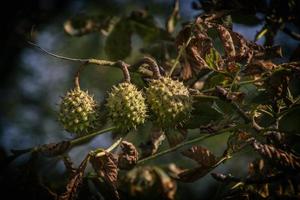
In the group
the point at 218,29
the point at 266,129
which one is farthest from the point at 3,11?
the point at 266,129

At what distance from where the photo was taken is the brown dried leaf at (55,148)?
176 centimetres

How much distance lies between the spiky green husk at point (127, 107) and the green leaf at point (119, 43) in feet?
2.33

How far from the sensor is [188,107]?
1.68 m

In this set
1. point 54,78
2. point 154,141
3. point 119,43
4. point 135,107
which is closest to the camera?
point 135,107

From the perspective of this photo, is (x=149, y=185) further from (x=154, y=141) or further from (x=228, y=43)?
(x=228, y=43)

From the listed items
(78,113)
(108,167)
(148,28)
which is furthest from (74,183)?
(148,28)

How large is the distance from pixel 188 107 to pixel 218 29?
32cm

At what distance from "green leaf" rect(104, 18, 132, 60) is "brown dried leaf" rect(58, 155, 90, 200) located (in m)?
0.85

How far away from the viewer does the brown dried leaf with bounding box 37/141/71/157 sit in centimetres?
176

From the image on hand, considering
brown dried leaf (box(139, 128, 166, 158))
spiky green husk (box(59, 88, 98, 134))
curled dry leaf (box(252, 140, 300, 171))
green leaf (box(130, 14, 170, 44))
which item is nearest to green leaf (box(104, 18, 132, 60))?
green leaf (box(130, 14, 170, 44))

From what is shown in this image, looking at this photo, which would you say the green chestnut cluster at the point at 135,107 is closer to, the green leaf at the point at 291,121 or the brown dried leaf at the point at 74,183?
the brown dried leaf at the point at 74,183

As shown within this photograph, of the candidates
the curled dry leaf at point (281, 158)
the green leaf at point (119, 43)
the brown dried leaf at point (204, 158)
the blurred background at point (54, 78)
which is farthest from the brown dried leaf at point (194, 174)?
the blurred background at point (54, 78)

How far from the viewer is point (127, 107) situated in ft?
5.41

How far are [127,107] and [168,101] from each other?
14cm
